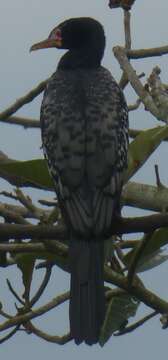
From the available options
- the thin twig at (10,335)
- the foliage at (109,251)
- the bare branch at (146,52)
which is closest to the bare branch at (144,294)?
the foliage at (109,251)

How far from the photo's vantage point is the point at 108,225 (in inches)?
124

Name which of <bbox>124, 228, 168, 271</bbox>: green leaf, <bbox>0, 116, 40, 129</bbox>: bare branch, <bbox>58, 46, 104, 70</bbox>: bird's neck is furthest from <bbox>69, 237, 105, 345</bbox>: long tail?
<bbox>58, 46, 104, 70</bbox>: bird's neck

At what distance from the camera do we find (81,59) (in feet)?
14.2

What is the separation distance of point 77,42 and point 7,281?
1.64m

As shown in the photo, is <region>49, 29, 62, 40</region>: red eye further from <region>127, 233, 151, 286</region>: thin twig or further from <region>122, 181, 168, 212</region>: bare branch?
<region>127, 233, 151, 286</region>: thin twig

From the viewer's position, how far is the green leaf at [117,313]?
10.6 feet

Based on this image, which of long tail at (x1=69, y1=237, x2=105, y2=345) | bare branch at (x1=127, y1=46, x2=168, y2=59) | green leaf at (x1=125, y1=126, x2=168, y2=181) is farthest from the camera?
bare branch at (x1=127, y1=46, x2=168, y2=59)

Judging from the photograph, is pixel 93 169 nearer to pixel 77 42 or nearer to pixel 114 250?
pixel 114 250

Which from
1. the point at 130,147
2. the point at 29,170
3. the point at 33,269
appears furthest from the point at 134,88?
the point at 33,269

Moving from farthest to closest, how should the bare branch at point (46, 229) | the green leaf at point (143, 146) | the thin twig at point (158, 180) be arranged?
the green leaf at point (143, 146)
the thin twig at point (158, 180)
the bare branch at point (46, 229)

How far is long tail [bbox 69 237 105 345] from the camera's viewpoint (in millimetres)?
3137

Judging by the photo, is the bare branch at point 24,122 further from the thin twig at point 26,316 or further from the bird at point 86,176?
the thin twig at point 26,316

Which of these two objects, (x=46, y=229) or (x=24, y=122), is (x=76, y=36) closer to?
(x=24, y=122)

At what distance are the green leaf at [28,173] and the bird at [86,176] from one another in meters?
0.05
